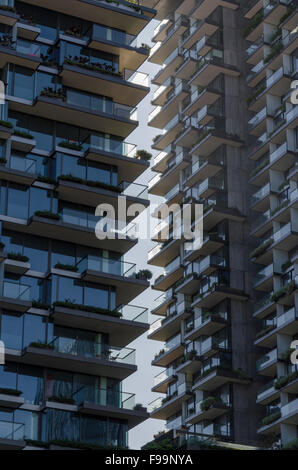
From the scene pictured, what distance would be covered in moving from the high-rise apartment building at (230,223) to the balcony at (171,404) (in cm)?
15

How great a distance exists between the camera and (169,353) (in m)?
100

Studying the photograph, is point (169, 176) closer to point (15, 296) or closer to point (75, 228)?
point (75, 228)

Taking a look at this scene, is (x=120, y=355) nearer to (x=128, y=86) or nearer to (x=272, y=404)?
(x=128, y=86)

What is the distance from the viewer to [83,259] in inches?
2623

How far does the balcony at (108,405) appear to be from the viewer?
61.9 m

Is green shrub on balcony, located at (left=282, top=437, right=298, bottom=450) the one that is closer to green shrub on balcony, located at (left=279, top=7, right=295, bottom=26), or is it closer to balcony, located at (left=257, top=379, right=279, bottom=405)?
balcony, located at (left=257, top=379, right=279, bottom=405)

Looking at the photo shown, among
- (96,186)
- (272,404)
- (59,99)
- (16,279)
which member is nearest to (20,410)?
(16,279)

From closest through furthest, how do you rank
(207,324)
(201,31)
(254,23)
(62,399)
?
→ (62,399) → (207,324) → (254,23) → (201,31)

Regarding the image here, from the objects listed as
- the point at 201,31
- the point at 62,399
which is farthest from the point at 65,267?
the point at 201,31

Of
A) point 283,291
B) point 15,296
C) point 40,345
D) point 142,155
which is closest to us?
point 40,345

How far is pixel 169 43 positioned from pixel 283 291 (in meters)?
35.5

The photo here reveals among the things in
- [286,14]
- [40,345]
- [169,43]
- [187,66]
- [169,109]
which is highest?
[169,43]

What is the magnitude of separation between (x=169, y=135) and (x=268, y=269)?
968 inches

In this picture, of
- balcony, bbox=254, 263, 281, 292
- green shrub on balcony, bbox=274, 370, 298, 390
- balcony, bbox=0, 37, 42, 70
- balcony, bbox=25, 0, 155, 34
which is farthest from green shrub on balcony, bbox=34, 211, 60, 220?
balcony, bbox=254, 263, 281, 292
